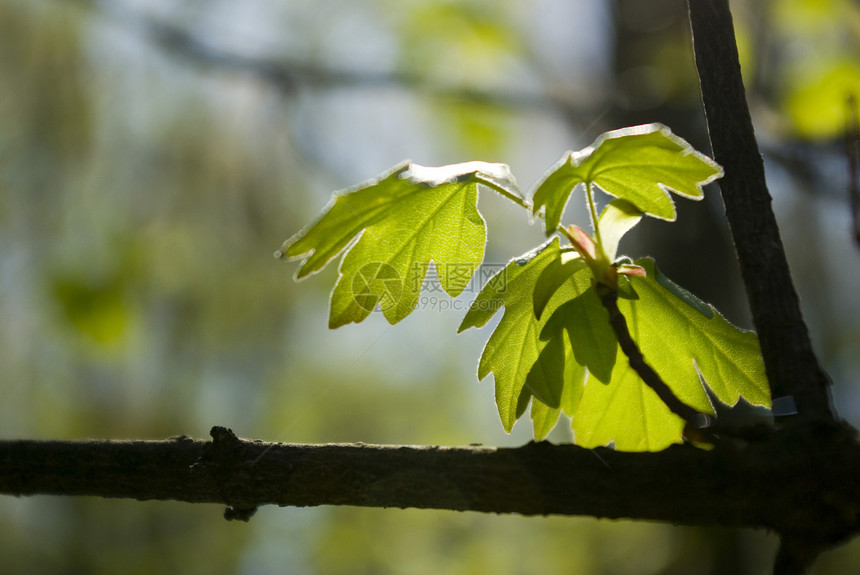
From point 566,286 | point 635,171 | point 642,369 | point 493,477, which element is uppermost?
point 635,171

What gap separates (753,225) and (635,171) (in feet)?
0.59

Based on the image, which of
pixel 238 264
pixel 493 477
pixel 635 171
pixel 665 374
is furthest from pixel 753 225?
pixel 238 264

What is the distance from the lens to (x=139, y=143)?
5469 mm

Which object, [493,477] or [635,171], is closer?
[493,477]

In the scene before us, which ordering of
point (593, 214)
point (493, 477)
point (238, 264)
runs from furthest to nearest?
1. point (238, 264)
2. point (593, 214)
3. point (493, 477)

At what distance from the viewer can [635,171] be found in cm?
91

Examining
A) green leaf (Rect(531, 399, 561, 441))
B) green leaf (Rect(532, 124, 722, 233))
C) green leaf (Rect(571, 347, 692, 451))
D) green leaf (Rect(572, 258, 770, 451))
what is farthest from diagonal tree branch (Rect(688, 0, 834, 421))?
green leaf (Rect(531, 399, 561, 441))

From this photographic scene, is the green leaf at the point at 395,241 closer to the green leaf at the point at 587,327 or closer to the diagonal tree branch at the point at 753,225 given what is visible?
the green leaf at the point at 587,327

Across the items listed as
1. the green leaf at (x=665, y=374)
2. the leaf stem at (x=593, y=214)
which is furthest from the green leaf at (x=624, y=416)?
the leaf stem at (x=593, y=214)

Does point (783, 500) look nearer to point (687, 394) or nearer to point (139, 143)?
point (687, 394)

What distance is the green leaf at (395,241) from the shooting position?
94 centimetres

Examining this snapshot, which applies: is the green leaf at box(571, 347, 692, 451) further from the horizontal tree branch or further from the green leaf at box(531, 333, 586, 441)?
the horizontal tree branch

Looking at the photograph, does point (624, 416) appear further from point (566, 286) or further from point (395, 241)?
point (395, 241)

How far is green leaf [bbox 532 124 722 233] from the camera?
829 millimetres
